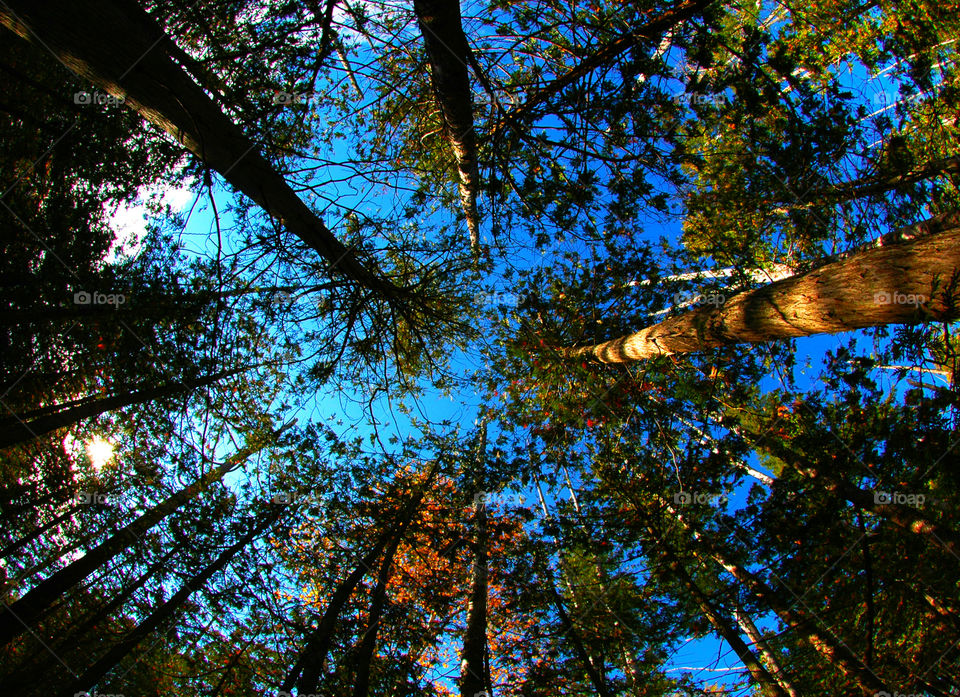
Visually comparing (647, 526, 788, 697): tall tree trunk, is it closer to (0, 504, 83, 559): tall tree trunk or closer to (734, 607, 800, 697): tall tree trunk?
(734, 607, 800, 697): tall tree trunk

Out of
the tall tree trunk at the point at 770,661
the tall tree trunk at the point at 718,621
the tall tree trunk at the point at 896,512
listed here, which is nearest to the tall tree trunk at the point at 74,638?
the tall tree trunk at the point at 718,621

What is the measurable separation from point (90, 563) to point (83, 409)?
2.62 m

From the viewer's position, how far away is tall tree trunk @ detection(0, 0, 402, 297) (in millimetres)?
2068

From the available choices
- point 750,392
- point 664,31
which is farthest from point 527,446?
point 664,31

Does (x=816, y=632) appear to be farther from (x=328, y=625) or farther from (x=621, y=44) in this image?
(x=621, y=44)

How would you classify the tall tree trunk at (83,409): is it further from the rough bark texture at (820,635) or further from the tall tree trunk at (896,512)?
the tall tree trunk at (896,512)

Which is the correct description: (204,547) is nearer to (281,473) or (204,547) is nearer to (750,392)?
(281,473)

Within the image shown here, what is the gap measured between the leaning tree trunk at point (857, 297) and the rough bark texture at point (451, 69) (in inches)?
126

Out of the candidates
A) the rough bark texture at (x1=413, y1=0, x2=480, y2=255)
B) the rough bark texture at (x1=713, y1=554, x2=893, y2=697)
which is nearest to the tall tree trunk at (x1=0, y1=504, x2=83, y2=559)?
the rough bark texture at (x1=413, y1=0, x2=480, y2=255)

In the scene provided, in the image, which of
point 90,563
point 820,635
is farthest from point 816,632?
point 90,563

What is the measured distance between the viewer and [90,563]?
5699 millimetres

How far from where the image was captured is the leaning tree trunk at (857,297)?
76.3 inches

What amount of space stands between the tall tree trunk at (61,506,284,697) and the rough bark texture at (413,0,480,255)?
16.9 ft

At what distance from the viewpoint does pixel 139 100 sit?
8.04ft
